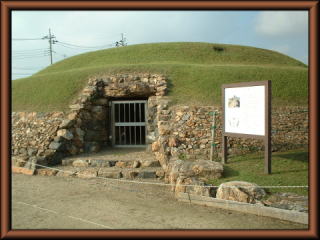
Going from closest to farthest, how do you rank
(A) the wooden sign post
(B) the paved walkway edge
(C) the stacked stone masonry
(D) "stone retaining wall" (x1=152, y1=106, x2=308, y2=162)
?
(B) the paved walkway edge, (A) the wooden sign post, (D) "stone retaining wall" (x1=152, y1=106, x2=308, y2=162), (C) the stacked stone masonry

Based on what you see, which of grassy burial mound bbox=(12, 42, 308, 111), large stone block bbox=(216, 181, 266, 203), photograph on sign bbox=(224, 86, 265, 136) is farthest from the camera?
grassy burial mound bbox=(12, 42, 308, 111)

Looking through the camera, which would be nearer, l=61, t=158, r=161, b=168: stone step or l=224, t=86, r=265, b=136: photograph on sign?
l=224, t=86, r=265, b=136: photograph on sign

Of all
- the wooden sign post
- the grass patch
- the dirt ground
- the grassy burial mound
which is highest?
the grassy burial mound

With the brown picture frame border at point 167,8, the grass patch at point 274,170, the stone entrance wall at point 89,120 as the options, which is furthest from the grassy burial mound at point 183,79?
the brown picture frame border at point 167,8

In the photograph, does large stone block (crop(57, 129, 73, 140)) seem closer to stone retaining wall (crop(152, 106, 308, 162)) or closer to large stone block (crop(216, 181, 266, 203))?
stone retaining wall (crop(152, 106, 308, 162))

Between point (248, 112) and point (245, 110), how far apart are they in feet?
0.45

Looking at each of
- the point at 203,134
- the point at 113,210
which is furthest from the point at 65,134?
the point at 113,210

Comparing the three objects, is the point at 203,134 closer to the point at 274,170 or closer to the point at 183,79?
the point at 274,170

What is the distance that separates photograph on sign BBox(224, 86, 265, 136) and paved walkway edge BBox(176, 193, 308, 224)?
2.31 m

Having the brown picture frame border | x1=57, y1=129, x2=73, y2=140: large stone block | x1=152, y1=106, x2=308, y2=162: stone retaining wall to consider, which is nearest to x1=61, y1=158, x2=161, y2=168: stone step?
x1=152, y1=106, x2=308, y2=162: stone retaining wall

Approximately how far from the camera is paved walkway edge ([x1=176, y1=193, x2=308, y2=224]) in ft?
15.7

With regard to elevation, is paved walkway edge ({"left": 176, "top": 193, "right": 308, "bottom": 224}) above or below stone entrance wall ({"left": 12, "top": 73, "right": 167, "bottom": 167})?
below

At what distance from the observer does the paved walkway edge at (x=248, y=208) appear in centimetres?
477

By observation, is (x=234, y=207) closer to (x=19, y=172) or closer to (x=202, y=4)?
(x=202, y=4)
